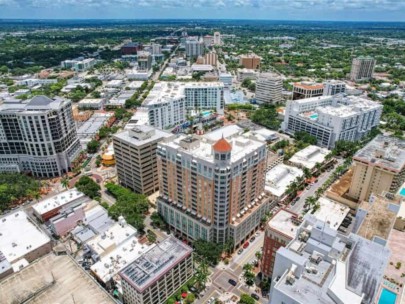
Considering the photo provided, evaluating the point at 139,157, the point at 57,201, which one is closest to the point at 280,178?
the point at 139,157

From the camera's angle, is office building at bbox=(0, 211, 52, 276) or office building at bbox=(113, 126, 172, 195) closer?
office building at bbox=(0, 211, 52, 276)

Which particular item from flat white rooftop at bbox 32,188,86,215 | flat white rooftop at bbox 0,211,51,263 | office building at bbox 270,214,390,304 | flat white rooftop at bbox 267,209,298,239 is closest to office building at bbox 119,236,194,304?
flat white rooftop at bbox 267,209,298,239

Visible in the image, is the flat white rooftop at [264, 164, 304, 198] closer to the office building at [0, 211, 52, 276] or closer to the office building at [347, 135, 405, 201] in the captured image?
the office building at [347, 135, 405, 201]

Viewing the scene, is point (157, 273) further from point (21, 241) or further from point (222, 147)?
point (21, 241)

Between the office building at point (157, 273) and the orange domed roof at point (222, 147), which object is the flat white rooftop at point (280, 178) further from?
the office building at point (157, 273)

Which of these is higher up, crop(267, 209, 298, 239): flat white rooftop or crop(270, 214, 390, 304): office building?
crop(270, 214, 390, 304): office building

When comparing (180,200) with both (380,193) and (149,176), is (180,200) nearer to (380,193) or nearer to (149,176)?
(149,176)

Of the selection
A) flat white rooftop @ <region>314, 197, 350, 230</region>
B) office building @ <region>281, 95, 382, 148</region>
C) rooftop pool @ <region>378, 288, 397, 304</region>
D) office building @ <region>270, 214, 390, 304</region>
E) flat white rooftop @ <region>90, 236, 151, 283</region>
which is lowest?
flat white rooftop @ <region>314, 197, 350, 230</region>
